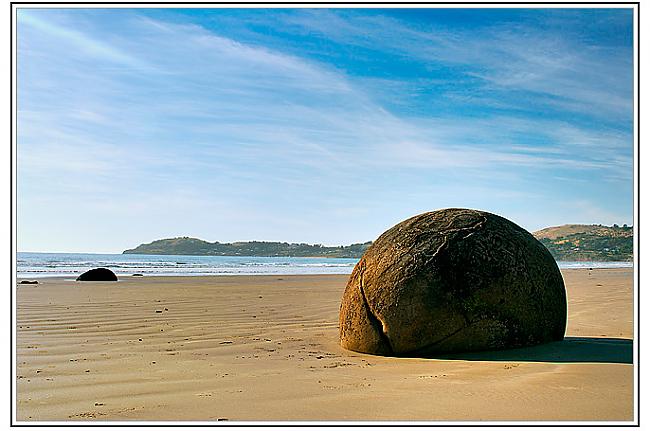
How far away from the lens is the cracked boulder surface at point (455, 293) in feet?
20.0

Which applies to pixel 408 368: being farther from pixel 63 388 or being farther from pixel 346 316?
pixel 63 388

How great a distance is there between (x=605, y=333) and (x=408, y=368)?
349 centimetres

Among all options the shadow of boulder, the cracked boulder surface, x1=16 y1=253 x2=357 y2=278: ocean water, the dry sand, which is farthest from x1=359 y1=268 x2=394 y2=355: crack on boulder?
x1=16 y1=253 x2=357 y2=278: ocean water

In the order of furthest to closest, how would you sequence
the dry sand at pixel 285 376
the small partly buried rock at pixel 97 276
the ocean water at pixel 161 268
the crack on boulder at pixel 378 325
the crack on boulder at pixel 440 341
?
the ocean water at pixel 161 268, the small partly buried rock at pixel 97 276, the crack on boulder at pixel 378 325, the crack on boulder at pixel 440 341, the dry sand at pixel 285 376

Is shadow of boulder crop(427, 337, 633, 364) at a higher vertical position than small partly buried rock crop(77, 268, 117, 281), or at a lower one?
higher

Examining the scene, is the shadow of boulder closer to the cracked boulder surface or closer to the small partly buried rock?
the cracked boulder surface

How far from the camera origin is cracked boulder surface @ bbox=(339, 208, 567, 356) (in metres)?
6.09

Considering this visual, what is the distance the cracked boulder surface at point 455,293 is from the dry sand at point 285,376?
0.67 feet

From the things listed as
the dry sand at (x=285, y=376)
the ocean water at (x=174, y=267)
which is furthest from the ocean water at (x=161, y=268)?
the dry sand at (x=285, y=376)

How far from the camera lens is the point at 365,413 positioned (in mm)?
4156

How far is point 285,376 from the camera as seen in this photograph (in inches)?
213

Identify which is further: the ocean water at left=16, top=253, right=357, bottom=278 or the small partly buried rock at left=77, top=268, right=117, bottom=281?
the ocean water at left=16, top=253, right=357, bottom=278

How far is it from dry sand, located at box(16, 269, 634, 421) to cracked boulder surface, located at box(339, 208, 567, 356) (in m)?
0.20

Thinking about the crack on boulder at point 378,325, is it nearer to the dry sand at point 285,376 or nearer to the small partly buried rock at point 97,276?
the dry sand at point 285,376
